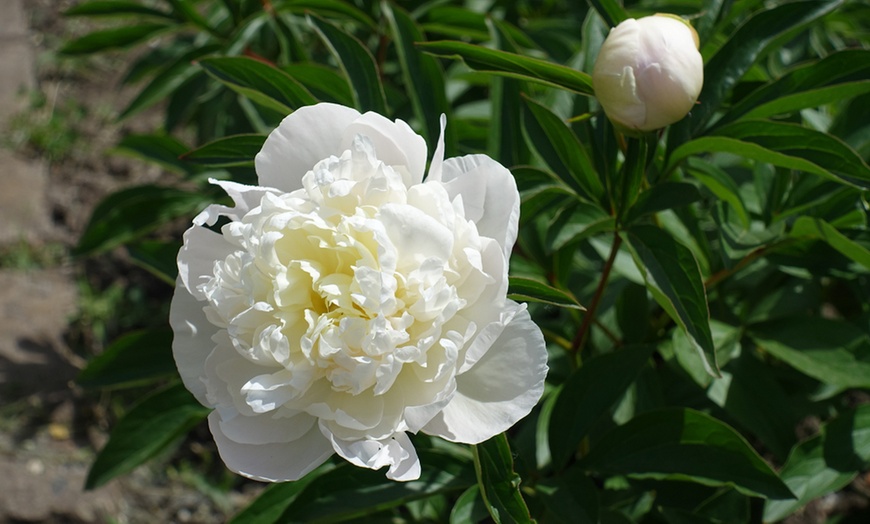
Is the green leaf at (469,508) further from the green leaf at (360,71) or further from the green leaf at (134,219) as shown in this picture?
the green leaf at (134,219)

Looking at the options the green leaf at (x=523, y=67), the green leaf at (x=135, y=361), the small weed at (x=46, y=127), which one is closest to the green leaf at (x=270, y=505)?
the green leaf at (x=135, y=361)

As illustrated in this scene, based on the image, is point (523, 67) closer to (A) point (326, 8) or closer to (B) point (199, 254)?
(B) point (199, 254)

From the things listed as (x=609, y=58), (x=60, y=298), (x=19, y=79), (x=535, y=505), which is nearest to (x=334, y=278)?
(x=609, y=58)

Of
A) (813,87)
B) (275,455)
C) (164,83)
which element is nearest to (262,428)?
(275,455)

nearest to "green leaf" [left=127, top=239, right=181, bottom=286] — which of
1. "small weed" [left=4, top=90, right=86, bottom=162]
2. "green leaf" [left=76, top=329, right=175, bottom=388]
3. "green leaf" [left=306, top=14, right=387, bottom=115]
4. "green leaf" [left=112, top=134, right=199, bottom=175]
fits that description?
"green leaf" [left=76, top=329, right=175, bottom=388]

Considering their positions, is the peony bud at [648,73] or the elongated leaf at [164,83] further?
the elongated leaf at [164,83]

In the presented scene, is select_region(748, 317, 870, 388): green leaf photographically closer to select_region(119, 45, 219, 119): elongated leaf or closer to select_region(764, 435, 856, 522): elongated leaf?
select_region(764, 435, 856, 522): elongated leaf

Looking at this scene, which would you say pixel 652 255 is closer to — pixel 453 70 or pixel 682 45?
pixel 682 45
